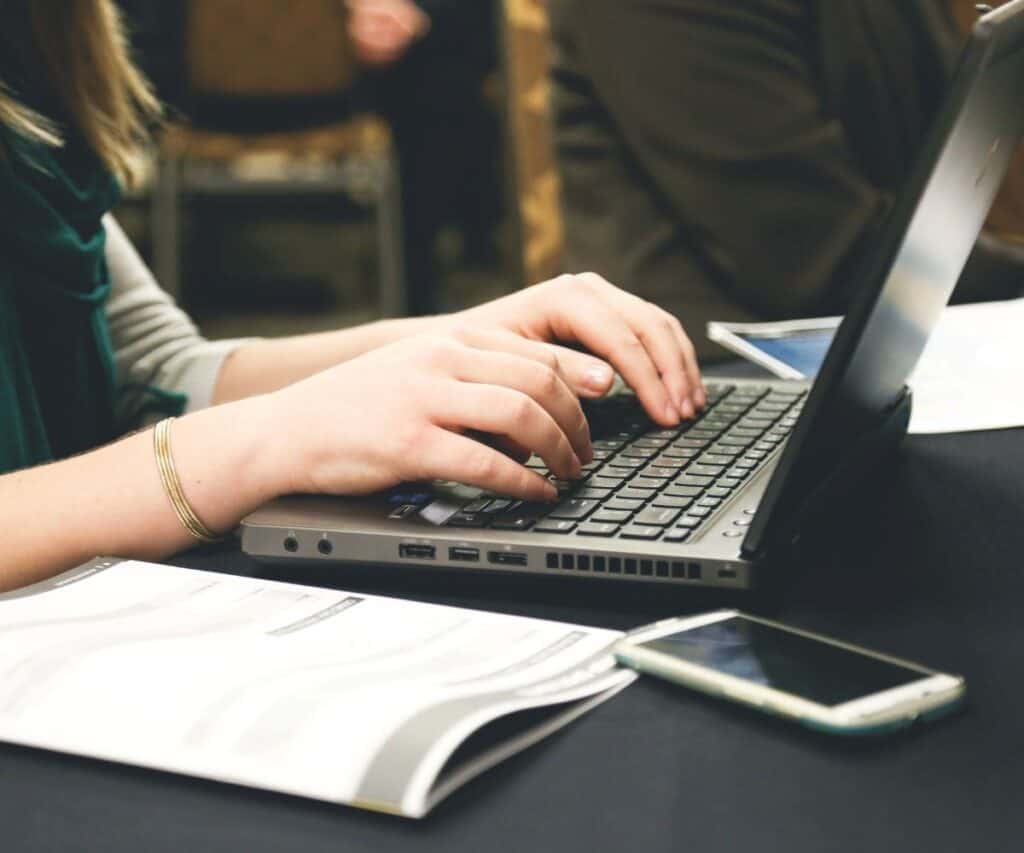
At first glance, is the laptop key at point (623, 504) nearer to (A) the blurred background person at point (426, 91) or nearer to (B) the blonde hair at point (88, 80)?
(B) the blonde hair at point (88, 80)

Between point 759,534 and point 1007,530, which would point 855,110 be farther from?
point 759,534

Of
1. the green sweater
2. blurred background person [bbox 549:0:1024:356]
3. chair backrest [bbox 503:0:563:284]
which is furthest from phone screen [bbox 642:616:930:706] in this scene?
chair backrest [bbox 503:0:563:284]

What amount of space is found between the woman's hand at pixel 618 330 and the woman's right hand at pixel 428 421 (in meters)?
0.14

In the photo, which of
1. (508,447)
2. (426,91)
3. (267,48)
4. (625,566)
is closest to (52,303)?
(508,447)

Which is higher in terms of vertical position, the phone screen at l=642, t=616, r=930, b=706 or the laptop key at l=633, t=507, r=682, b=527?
the laptop key at l=633, t=507, r=682, b=527

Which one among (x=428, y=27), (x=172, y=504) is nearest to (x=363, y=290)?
(x=428, y=27)

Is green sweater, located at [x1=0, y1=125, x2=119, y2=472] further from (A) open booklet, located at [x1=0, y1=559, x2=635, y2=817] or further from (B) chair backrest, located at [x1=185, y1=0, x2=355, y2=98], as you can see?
(B) chair backrest, located at [x1=185, y1=0, x2=355, y2=98]

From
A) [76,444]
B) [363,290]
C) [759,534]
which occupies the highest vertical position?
[759,534]

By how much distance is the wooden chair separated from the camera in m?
3.40

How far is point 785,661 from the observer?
47 cm

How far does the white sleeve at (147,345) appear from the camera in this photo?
1044mm

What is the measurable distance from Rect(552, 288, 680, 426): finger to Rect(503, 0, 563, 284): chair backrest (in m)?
0.83

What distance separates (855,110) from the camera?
1528mm

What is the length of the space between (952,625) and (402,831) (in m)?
0.26
